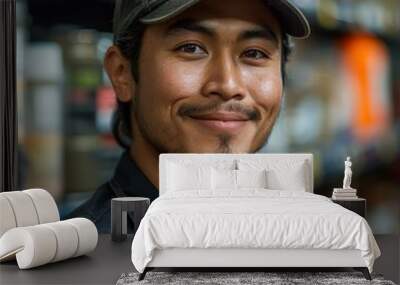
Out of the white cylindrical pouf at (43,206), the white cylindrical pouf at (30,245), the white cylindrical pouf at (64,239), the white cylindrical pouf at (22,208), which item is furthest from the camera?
the white cylindrical pouf at (43,206)

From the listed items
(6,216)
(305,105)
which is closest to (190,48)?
(305,105)

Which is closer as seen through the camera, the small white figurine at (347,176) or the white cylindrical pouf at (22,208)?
the white cylindrical pouf at (22,208)

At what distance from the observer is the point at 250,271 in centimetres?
475

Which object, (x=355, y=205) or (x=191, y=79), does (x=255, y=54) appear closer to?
(x=191, y=79)

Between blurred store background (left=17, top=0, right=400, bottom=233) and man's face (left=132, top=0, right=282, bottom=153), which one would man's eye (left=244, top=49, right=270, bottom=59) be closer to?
man's face (left=132, top=0, right=282, bottom=153)

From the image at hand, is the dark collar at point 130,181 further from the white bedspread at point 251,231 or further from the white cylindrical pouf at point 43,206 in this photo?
the white bedspread at point 251,231

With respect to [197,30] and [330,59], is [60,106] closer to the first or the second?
[197,30]

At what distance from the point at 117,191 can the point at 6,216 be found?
179cm

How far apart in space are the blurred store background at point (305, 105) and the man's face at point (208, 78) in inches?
12.0

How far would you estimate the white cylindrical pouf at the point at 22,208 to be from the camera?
513cm

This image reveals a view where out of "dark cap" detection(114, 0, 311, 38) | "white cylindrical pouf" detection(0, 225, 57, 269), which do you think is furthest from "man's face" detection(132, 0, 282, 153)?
"white cylindrical pouf" detection(0, 225, 57, 269)

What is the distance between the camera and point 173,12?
632 cm

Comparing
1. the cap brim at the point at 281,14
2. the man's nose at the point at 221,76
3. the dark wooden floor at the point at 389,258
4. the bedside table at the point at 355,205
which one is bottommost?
the dark wooden floor at the point at 389,258

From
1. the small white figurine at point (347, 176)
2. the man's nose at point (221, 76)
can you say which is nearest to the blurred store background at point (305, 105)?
the small white figurine at point (347, 176)
